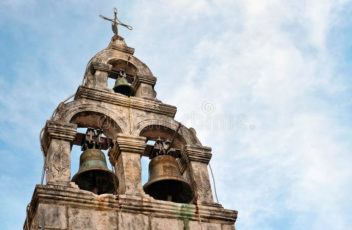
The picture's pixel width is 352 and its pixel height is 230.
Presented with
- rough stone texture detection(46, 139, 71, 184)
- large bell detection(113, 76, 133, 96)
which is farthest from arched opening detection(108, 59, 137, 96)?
rough stone texture detection(46, 139, 71, 184)

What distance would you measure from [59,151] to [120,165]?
3.53 ft

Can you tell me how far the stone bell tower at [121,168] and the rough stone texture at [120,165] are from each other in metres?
0.02

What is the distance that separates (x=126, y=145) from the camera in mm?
10414

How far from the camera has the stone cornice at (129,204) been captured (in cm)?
887

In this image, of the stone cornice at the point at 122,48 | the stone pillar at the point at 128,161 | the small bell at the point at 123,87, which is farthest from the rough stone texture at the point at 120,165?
the stone cornice at the point at 122,48

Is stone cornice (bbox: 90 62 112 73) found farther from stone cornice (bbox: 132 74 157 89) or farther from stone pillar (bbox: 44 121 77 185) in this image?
stone pillar (bbox: 44 121 77 185)

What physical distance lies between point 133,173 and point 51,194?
5.39ft

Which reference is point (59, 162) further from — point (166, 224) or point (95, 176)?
point (166, 224)

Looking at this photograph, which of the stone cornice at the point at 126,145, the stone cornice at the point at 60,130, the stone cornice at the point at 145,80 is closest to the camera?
the stone cornice at the point at 60,130

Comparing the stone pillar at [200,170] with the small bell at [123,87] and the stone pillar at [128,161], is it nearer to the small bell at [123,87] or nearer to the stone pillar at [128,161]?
the stone pillar at [128,161]

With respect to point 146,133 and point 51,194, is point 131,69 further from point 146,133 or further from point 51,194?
point 51,194

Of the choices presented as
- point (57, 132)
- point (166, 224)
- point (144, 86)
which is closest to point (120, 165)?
point (57, 132)

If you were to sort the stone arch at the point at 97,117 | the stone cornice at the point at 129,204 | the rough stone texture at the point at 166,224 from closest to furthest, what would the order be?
the stone cornice at the point at 129,204
the rough stone texture at the point at 166,224
the stone arch at the point at 97,117

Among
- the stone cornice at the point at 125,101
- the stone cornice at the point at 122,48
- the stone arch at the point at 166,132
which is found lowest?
the stone arch at the point at 166,132
